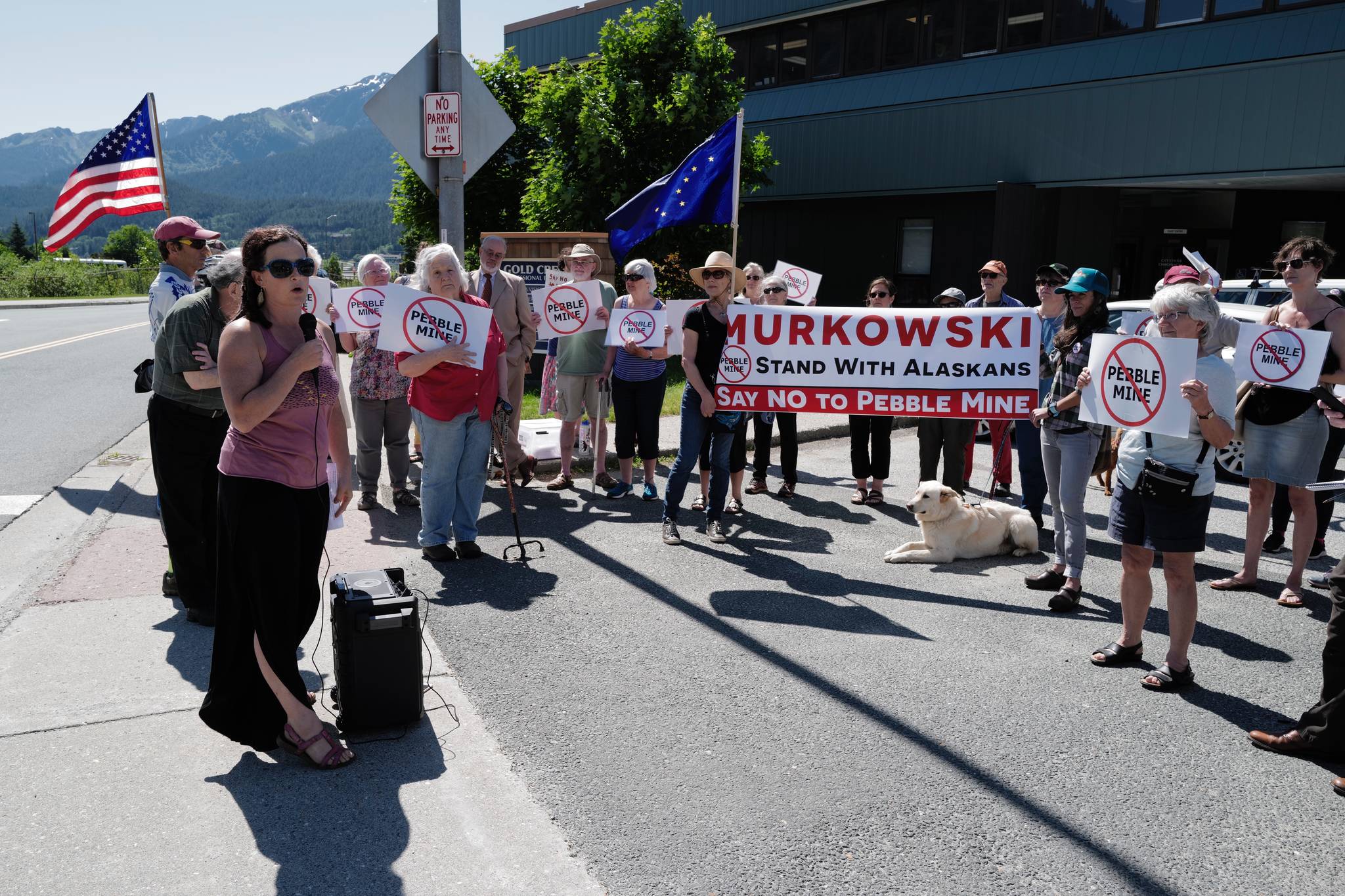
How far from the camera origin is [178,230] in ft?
18.3

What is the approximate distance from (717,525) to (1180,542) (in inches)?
143

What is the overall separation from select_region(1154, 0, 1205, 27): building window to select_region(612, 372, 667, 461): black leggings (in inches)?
500

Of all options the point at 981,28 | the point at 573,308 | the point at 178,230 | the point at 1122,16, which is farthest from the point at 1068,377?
the point at 981,28

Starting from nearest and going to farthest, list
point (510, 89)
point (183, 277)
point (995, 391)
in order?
point (183, 277), point (995, 391), point (510, 89)

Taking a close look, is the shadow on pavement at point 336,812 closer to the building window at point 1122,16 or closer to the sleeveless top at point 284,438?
the sleeveless top at point 284,438

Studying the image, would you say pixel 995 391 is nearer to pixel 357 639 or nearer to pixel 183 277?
pixel 357 639

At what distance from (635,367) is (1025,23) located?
13667 millimetres

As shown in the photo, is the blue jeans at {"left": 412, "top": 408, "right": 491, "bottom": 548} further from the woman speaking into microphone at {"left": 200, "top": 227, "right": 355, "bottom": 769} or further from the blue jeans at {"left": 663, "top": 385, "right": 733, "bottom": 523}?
the woman speaking into microphone at {"left": 200, "top": 227, "right": 355, "bottom": 769}

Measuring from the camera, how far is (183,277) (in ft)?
18.6

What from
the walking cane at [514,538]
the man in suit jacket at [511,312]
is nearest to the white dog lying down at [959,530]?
A: the walking cane at [514,538]

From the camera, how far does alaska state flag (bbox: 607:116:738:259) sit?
8.17 m

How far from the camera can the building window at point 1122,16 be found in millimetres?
16266

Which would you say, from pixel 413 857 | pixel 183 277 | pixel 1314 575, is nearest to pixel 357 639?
pixel 413 857

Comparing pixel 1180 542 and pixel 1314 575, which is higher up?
pixel 1180 542
